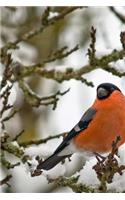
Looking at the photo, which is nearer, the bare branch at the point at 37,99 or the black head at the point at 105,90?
the black head at the point at 105,90

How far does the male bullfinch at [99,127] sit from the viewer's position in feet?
9.39

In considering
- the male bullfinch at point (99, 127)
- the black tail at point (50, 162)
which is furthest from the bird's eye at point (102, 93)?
the black tail at point (50, 162)

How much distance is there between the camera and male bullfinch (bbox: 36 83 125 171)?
9.39 feet

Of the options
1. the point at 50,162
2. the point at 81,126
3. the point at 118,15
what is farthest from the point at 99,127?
the point at 118,15

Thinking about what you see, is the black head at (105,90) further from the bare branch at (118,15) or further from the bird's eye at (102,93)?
the bare branch at (118,15)

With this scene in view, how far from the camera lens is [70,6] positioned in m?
3.42

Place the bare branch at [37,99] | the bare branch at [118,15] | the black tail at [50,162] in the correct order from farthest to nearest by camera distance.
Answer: the bare branch at [118,15]
the bare branch at [37,99]
the black tail at [50,162]

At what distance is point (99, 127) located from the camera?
299 centimetres

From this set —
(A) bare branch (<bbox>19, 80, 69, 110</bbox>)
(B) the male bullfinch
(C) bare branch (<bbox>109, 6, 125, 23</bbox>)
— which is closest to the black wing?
(B) the male bullfinch

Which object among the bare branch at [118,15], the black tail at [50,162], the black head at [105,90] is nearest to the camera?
the black tail at [50,162]

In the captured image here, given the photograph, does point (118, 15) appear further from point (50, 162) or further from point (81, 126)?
point (50, 162)

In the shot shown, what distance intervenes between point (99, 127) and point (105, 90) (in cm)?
21

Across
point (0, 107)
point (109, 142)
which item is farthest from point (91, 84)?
point (0, 107)

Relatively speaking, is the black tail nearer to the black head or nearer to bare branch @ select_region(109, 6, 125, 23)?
the black head
